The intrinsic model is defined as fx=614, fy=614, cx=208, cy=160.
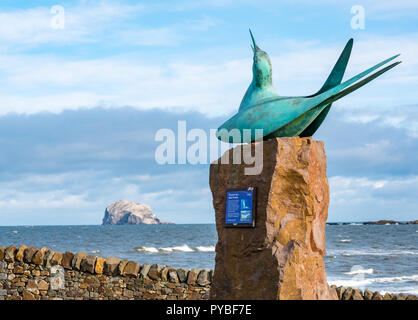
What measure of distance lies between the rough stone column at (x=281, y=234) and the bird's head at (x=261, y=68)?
1175mm

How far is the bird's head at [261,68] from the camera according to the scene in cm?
859

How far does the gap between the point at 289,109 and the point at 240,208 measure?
1.47m

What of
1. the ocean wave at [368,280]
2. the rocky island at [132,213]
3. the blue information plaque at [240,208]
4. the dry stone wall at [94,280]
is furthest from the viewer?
the rocky island at [132,213]

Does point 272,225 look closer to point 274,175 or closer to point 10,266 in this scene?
point 274,175

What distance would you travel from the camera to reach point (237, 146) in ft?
26.8

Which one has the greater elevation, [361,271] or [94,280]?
[94,280]

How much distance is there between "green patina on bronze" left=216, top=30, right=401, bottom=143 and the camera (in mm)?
8078

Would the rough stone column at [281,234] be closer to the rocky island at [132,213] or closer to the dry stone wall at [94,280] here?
the dry stone wall at [94,280]

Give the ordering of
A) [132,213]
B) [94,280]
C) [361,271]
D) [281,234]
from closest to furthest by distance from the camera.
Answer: [281,234] → [94,280] → [361,271] → [132,213]

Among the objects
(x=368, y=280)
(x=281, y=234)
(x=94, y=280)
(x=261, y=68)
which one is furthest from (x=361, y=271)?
(x=281, y=234)

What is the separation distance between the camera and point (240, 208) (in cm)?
784

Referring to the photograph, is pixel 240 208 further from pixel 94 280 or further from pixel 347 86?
pixel 94 280

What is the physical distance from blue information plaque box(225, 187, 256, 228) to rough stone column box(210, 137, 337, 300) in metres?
0.08

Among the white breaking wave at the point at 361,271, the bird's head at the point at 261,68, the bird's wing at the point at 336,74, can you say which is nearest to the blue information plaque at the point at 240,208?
the bird's wing at the point at 336,74
